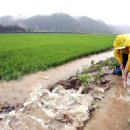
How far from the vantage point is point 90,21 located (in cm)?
12494

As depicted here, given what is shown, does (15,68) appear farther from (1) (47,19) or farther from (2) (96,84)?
(1) (47,19)

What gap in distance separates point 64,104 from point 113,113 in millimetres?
916

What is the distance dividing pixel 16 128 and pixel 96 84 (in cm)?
280

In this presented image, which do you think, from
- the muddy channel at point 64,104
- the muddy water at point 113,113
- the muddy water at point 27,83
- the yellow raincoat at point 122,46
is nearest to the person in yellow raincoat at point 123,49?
the yellow raincoat at point 122,46

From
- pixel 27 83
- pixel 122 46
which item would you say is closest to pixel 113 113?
pixel 122 46

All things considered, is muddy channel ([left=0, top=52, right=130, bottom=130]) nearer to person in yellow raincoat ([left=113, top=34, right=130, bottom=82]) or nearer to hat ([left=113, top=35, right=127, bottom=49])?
person in yellow raincoat ([left=113, top=34, right=130, bottom=82])

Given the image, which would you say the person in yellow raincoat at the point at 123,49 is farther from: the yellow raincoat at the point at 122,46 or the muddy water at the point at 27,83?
the muddy water at the point at 27,83

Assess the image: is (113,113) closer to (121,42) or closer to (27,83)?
(121,42)

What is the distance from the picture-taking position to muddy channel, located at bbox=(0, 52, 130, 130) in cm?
433

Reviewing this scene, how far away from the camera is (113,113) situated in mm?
4793

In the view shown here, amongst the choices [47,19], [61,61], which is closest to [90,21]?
A: [47,19]

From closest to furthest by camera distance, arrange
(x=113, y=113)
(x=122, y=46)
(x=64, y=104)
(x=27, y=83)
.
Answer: (x=113, y=113)
(x=64, y=104)
(x=122, y=46)
(x=27, y=83)

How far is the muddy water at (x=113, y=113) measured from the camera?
168 inches

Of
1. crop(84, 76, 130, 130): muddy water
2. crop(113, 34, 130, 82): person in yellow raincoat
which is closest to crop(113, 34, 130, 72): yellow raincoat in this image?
crop(113, 34, 130, 82): person in yellow raincoat
